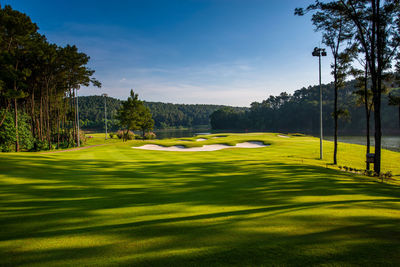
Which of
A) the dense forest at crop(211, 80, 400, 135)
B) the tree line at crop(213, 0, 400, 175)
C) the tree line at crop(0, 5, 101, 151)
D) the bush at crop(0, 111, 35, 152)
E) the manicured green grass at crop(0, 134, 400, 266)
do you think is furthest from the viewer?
the dense forest at crop(211, 80, 400, 135)

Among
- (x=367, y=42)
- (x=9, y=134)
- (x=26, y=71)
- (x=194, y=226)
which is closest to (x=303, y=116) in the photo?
(x=367, y=42)

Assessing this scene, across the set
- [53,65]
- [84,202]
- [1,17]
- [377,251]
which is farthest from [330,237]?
[53,65]

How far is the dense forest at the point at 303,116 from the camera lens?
86500mm

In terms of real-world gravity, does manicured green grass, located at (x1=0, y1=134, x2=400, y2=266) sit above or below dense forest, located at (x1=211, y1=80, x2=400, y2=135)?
below

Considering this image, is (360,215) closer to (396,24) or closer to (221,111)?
(396,24)

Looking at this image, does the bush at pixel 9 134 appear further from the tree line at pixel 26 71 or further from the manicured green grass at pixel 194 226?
the manicured green grass at pixel 194 226

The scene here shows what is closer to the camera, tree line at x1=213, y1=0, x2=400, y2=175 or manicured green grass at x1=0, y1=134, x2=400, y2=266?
manicured green grass at x1=0, y1=134, x2=400, y2=266

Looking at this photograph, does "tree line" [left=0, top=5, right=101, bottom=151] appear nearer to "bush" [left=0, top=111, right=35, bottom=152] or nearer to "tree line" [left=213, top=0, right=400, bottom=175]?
"bush" [left=0, top=111, right=35, bottom=152]

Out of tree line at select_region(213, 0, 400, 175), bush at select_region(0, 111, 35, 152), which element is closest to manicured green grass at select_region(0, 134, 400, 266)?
tree line at select_region(213, 0, 400, 175)

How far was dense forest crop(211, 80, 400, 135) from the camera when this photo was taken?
86.5 meters

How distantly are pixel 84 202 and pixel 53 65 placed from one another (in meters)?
32.4

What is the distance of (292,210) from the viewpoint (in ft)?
16.5

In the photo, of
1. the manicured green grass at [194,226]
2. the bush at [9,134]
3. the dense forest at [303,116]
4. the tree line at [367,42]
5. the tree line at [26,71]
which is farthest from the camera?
the dense forest at [303,116]

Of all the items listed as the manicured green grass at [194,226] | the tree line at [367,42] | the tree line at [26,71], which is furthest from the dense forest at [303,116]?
the manicured green grass at [194,226]
